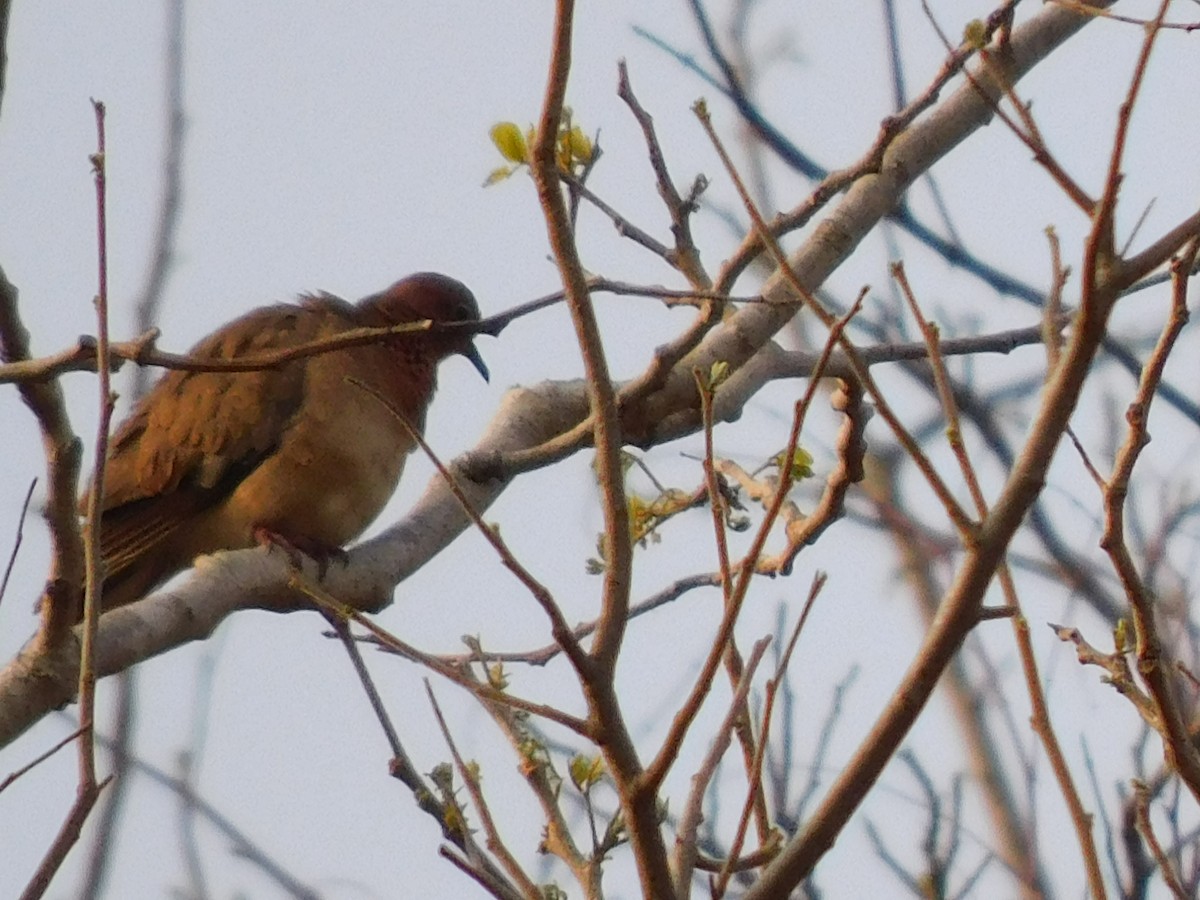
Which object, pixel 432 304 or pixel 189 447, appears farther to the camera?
pixel 432 304

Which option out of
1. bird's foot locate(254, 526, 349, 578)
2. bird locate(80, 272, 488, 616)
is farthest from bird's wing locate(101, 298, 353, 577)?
bird's foot locate(254, 526, 349, 578)

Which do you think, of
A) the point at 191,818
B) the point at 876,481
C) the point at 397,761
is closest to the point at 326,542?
the point at 191,818

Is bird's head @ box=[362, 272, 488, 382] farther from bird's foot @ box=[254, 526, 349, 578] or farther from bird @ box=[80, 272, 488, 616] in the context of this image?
bird's foot @ box=[254, 526, 349, 578]

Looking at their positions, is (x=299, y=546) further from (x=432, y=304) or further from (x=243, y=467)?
(x=432, y=304)

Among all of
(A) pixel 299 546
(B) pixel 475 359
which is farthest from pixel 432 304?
(A) pixel 299 546

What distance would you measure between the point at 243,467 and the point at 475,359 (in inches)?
49.1

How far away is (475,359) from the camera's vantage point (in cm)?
624

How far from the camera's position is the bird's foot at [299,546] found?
4.50 m

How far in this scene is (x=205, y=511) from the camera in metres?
5.23

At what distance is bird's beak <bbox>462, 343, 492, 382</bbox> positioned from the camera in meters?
6.22

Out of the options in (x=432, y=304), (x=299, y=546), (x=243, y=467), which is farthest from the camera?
(x=432, y=304)

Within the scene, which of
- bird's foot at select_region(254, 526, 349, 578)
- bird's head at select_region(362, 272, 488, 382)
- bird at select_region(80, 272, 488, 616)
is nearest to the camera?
bird's foot at select_region(254, 526, 349, 578)

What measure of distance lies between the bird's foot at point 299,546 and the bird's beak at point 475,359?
1.33 m

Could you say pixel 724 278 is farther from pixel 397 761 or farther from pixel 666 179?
pixel 397 761
